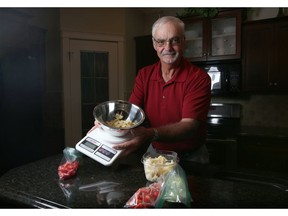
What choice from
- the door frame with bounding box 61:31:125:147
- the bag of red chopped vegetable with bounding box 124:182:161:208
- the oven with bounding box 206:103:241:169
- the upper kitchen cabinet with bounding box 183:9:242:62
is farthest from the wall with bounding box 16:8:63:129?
the bag of red chopped vegetable with bounding box 124:182:161:208

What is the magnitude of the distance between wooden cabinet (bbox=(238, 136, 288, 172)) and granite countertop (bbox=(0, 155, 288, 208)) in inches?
62.7

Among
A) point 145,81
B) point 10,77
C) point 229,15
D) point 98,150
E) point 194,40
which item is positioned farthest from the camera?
point 194,40

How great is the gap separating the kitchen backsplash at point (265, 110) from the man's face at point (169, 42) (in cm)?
193

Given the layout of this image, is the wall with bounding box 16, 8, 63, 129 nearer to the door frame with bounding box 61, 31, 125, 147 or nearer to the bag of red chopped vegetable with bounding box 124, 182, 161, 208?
the door frame with bounding box 61, 31, 125, 147

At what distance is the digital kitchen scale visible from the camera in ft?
3.02

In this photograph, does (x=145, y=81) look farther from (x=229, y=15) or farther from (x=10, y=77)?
(x=229, y=15)

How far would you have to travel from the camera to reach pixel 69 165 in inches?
37.7

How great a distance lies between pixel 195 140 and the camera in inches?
53.9

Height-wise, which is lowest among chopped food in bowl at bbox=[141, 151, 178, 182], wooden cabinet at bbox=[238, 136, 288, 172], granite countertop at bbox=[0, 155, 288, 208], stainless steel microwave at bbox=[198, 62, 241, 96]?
wooden cabinet at bbox=[238, 136, 288, 172]

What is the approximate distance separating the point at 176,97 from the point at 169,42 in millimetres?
294

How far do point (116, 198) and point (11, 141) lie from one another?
6.18 feet

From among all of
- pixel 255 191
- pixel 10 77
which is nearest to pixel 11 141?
pixel 10 77

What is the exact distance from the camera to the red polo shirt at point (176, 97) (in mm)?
1265

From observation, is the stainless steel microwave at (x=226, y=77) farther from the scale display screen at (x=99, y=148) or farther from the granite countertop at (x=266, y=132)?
the scale display screen at (x=99, y=148)
